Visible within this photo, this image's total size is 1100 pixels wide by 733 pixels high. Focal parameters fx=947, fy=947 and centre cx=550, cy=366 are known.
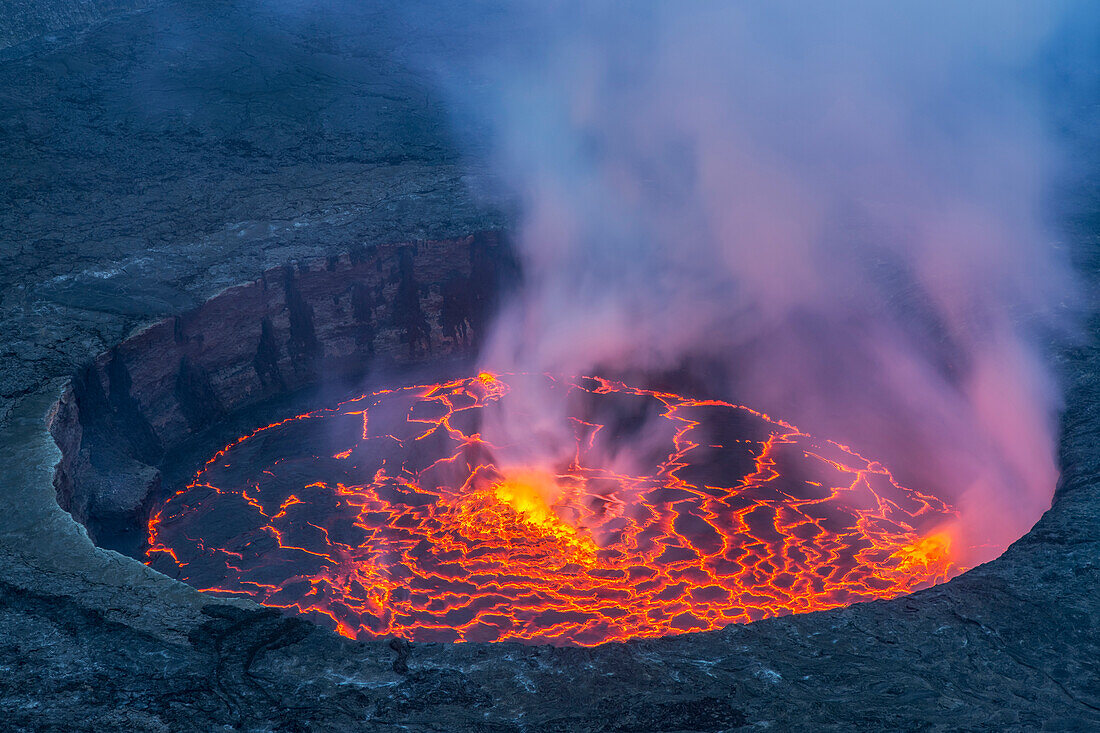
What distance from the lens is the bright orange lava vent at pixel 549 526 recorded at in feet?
29.6

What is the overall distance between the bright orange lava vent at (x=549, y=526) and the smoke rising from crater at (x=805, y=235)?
820 millimetres

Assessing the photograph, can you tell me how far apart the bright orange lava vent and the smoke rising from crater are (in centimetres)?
82

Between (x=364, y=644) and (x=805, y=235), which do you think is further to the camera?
(x=805, y=235)

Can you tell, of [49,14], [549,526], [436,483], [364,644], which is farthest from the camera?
[49,14]

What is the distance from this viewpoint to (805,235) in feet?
45.7

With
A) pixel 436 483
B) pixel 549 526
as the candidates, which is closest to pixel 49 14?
pixel 436 483

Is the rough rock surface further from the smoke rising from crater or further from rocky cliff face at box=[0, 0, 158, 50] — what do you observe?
rocky cliff face at box=[0, 0, 158, 50]

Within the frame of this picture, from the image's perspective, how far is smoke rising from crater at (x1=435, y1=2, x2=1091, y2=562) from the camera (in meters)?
11.5

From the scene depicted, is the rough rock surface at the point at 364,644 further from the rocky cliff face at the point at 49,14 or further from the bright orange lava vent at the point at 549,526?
the rocky cliff face at the point at 49,14

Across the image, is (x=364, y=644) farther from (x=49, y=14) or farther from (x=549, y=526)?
(x=49, y=14)

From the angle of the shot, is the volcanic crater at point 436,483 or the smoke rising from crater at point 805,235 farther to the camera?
the smoke rising from crater at point 805,235

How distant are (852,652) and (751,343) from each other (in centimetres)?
766

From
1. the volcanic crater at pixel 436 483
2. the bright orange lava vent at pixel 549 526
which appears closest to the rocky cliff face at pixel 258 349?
the volcanic crater at pixel 436 483

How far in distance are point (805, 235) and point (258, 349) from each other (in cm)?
→ 798
